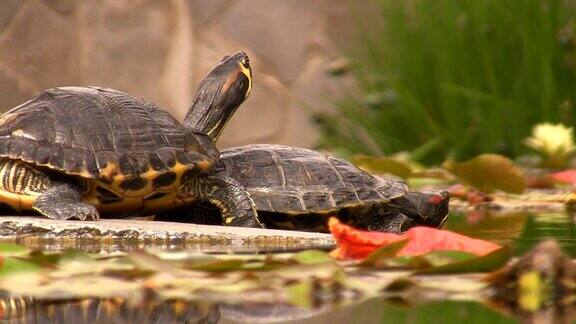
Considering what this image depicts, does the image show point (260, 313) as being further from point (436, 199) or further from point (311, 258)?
point (436, 199)

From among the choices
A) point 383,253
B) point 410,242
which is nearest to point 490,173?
point 410,242

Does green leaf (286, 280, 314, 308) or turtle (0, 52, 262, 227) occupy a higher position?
turtle (0, 52, 262, 227)

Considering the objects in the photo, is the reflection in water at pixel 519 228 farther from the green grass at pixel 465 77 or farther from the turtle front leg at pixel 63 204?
the green grass at pixel 465 77

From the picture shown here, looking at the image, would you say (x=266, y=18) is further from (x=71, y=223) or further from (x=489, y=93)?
(x=71, y=223)

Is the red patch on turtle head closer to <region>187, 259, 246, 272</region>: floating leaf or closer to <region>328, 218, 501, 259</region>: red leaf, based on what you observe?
<region>328, 218, 501, 259</region>: red leaf

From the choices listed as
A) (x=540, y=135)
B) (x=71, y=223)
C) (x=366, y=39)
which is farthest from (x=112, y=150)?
(x=366, y=39)

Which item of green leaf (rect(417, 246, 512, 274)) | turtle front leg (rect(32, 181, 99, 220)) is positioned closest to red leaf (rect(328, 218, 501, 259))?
green leaf (rect(417, 246, 512, 274))
